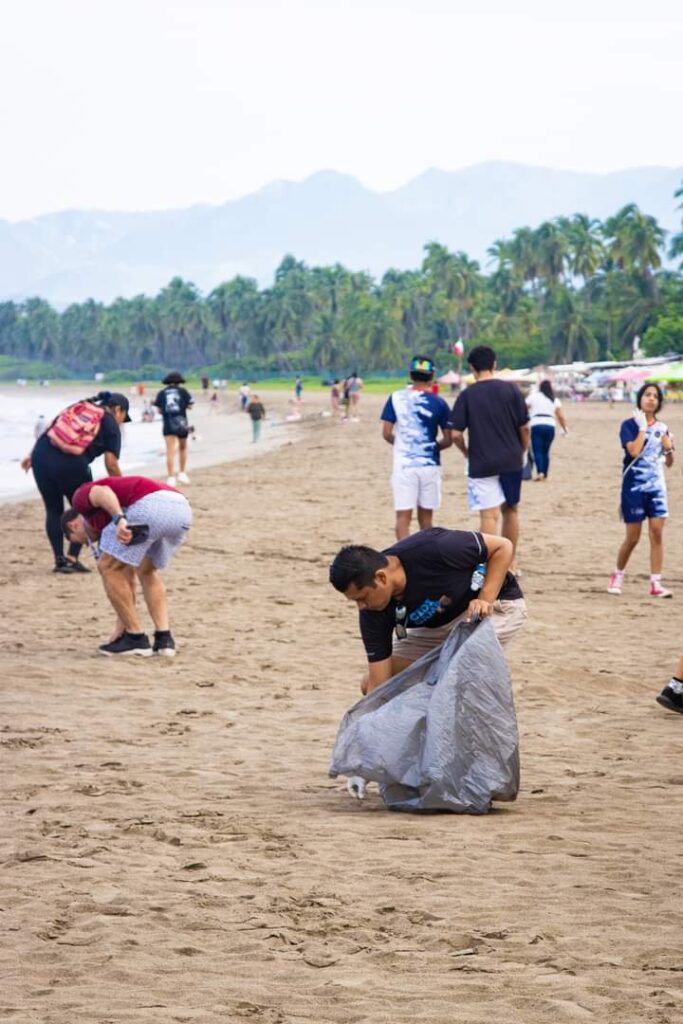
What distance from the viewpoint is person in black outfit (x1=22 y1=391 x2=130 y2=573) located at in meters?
11.2

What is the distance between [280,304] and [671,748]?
137170 mm

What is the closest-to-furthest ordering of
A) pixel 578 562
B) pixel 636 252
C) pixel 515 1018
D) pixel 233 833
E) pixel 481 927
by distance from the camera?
pixel 515 1018, pixel 481 927, pixel 233 833, pixel 578 562, pixel 636 252

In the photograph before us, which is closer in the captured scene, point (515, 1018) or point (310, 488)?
point (515, 1018)

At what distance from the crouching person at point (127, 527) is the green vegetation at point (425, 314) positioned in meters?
68.2

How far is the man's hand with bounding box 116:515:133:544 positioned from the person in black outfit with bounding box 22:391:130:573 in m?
2.47

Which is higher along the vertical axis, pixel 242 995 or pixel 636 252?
pixel 636 252

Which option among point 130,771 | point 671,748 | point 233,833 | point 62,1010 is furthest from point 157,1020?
point 671,748

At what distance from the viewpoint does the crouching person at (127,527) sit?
27.9 ft

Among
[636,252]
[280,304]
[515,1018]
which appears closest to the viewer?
[515,1018]

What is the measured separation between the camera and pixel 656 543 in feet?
34.8

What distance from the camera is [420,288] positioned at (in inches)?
4823

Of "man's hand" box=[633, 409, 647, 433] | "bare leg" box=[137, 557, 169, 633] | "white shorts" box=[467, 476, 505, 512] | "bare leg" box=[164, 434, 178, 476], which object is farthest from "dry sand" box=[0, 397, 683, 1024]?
"bare leg" box=[164, 434, 178, 476]

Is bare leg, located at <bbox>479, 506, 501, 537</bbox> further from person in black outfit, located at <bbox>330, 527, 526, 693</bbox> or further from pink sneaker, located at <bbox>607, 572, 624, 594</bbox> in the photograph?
person in black outfit, located at <bbox>330, 527, 526, 693</bbox>

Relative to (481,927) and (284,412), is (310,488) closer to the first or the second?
(481,927)
